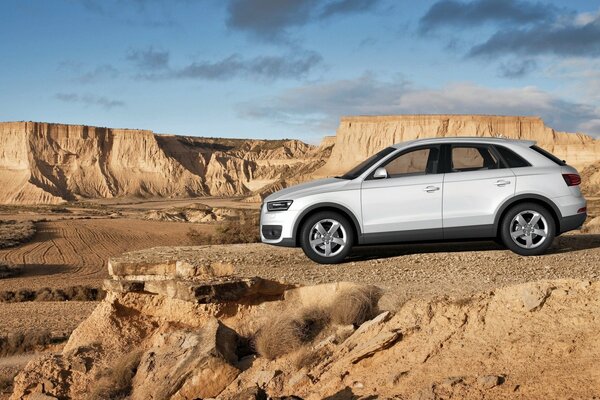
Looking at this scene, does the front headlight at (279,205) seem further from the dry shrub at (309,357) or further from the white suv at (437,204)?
the dry shrub at (309,357)

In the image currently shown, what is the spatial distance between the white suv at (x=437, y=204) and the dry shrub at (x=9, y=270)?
20939 millimetres

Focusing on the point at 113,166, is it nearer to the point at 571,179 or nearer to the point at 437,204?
the point at 437,204

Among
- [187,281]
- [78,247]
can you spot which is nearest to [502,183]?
[187,281]

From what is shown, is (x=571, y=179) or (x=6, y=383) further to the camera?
(x=6, y=383)

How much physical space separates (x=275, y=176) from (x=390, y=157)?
4576 inches

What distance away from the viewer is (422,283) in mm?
8805

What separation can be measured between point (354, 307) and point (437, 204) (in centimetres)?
218

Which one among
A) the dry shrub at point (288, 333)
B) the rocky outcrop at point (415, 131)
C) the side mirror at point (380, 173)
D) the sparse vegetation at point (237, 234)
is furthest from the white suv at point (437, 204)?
the rocky outcrop at point (415, 131)

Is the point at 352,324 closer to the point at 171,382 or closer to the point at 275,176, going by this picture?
the point at 171,382

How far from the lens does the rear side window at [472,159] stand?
32.5 feet

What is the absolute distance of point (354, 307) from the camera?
812cm

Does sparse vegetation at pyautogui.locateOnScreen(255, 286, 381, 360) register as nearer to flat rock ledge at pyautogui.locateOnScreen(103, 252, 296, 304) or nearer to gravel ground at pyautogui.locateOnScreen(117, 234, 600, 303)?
gravel ground at pyautogui.locateOnScreen(117, 234, 600, 303)

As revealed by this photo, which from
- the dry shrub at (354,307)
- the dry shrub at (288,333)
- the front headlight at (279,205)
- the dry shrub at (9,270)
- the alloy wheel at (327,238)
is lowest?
the dry shrub at (9,270)

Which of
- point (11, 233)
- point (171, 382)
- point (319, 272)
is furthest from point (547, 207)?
point (11, 233)
